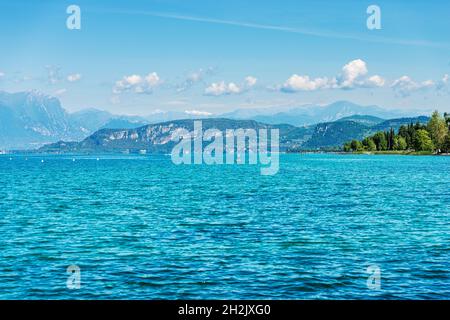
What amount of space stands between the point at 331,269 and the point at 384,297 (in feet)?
25.6

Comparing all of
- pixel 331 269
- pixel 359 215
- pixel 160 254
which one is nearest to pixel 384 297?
pixel 331 269

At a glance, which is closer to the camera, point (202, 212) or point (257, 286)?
point (257, 286)

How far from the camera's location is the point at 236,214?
74938 millimetres

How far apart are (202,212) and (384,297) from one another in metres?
48.2

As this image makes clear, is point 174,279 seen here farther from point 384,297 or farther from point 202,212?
point 202,212

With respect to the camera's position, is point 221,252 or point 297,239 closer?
point 221,252
